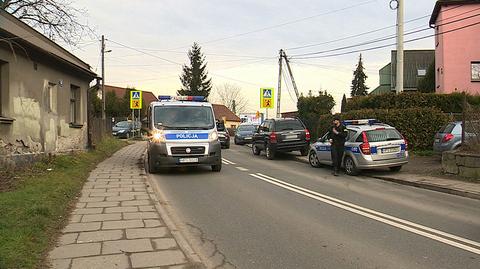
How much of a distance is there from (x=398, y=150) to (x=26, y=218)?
10347 millimetres

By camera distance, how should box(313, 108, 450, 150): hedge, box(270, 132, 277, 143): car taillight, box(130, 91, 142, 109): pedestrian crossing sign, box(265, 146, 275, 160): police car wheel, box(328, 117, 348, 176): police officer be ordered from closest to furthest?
1. box(328, 117, 348, 176): police officer
2. box(313, 108, 450, 150): hedge
3. box(270, 132, 277, 143): car taillight
4. box(265, 146, 275, 160): police car wheel
5. box(130, 91, 142, 109): pedestrian crossing sign

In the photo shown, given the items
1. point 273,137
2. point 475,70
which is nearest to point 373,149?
point 273,137

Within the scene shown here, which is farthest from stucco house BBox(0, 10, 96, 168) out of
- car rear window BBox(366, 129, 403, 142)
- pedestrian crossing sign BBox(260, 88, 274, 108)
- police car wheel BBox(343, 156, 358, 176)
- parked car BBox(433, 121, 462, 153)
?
parked car BBox(433, 121, 462, 153)

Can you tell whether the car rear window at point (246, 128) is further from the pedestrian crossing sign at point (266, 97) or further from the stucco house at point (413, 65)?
the stucco house at point (413, 65)

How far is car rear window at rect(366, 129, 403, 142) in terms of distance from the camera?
13.8 metres

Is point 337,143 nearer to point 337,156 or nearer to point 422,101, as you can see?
point 337,156

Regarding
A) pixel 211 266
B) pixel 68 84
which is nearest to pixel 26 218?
pixel 211 266

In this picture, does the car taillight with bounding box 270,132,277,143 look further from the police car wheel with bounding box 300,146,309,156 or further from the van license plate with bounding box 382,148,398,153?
the van license plate with bounding box 382,148,398,153

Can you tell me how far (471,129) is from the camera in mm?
12898

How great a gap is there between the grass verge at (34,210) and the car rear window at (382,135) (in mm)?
7889

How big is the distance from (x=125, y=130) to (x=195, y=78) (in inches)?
1393

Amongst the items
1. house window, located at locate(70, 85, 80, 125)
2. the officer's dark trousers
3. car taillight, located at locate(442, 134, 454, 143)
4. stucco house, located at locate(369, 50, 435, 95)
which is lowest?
the officer's dark trousers

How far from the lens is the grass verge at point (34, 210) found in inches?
207

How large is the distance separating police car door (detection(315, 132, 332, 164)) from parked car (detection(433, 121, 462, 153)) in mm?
3393
